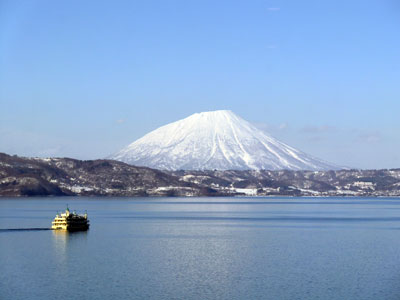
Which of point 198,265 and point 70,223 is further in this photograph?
point 70,223

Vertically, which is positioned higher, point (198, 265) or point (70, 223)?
point (70, 223)

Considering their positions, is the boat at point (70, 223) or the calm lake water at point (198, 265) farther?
the boat at point (70, 223)

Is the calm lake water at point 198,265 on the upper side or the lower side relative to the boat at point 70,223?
lower

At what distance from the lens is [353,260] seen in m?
84.6

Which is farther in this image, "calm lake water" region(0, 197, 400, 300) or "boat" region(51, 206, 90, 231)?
"boat" region(51, 206, 90, 231)

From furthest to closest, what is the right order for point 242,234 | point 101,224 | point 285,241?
point 101,224 < point 242,234 < point 285,241

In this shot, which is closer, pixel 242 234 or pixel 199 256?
pixel 199 256

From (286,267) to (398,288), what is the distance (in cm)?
1644

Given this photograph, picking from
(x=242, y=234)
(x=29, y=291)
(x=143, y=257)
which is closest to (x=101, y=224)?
(x=242, y=234)

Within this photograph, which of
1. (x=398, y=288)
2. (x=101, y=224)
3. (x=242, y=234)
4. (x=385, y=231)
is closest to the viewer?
(x=398, y=288)

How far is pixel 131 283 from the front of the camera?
6719cm

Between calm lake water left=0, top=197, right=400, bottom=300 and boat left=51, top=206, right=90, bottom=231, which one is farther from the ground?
boat left=51, top=206, right=90, bottom=231

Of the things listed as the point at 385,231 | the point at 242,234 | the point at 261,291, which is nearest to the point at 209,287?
the point at 261,291

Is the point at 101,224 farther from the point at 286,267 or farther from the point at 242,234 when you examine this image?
the point at 286,267
